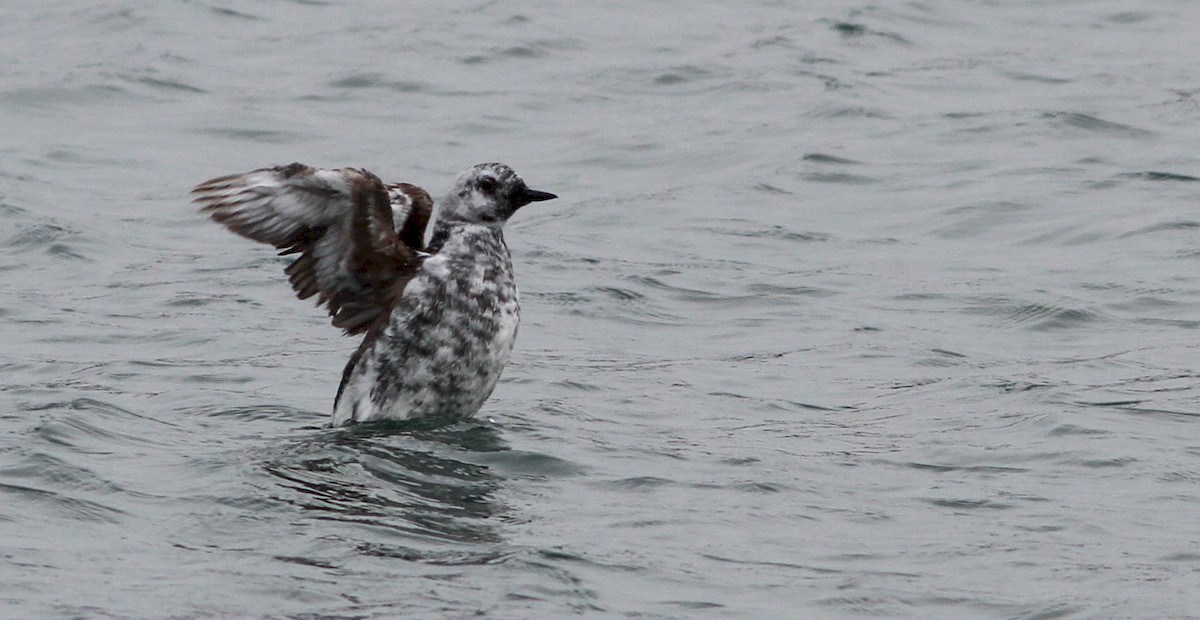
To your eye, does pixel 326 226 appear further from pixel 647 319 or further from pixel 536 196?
pixel 647 319

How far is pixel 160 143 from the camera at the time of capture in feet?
51.6

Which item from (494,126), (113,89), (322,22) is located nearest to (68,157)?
(113,89)

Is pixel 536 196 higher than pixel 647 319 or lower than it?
higher

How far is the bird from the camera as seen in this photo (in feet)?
28.5

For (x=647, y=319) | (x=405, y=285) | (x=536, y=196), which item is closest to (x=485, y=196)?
(x=536, y=196)

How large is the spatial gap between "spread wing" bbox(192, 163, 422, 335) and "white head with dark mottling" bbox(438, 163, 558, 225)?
12.8 inches

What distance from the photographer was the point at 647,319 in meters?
11.8

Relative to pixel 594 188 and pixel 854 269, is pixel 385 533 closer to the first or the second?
pixel 854 269

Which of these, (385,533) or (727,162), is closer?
(385,533)

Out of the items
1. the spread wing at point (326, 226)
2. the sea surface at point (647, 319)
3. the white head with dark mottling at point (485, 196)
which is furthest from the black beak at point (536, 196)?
the sea surface at point (647, 319)

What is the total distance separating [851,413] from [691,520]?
2169mm

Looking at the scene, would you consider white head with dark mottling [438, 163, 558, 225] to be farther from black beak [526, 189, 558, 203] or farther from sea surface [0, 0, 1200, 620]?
sea surface [0, 0, 1200, 620]

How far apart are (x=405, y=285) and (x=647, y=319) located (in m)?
2.91

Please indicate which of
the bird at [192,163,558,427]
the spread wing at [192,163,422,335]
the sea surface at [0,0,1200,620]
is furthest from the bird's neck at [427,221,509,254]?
the sea surface at [0,0,1200,620]
